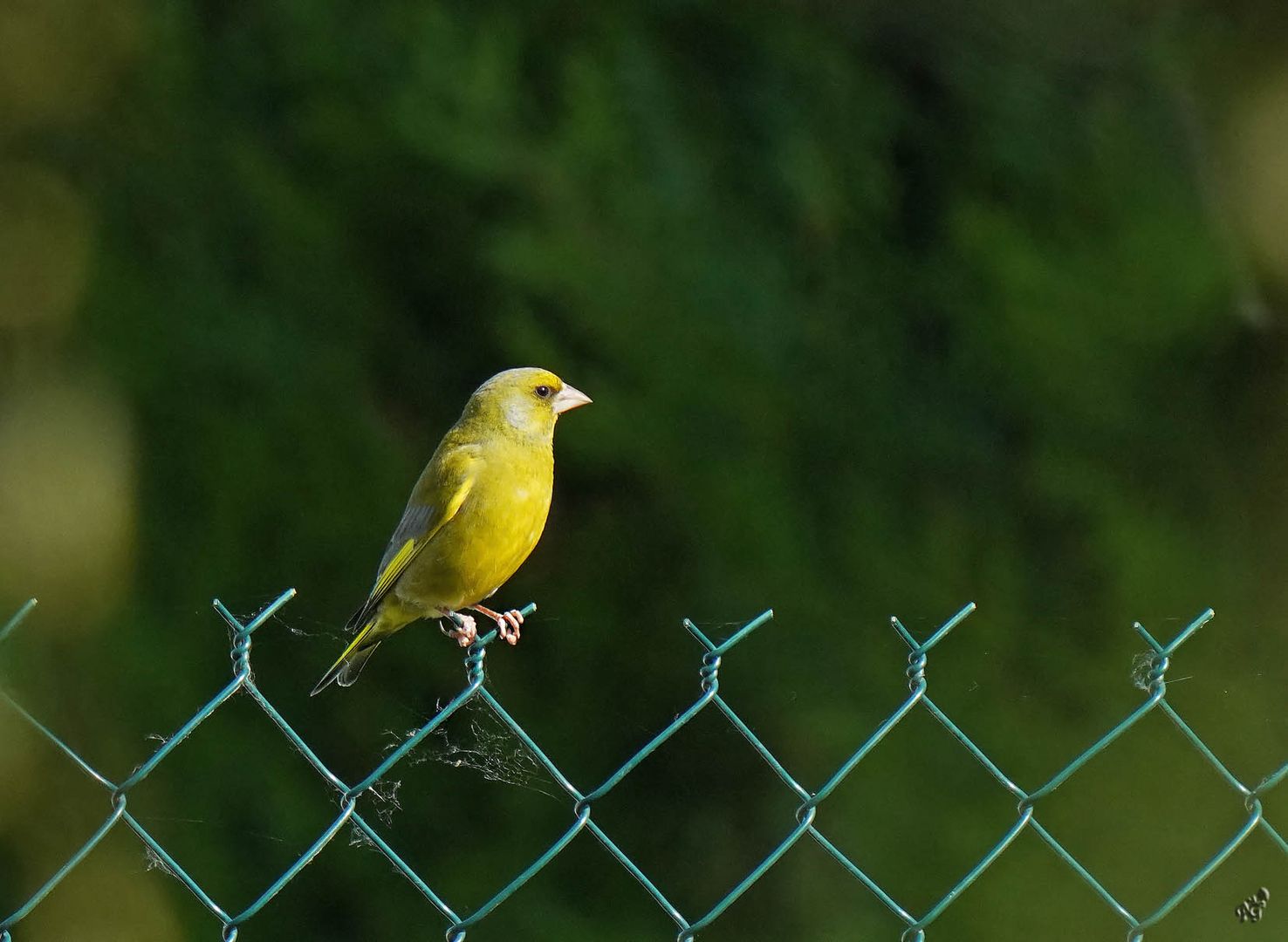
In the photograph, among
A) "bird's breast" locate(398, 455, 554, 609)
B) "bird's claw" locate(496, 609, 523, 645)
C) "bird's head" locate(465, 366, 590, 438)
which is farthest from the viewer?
"bird's head" locate(465, 366, 590, 438)

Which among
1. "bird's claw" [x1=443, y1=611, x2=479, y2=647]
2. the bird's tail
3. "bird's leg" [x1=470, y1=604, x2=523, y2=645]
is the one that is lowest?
the bird's tail

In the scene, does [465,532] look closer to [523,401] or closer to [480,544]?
[480,544]

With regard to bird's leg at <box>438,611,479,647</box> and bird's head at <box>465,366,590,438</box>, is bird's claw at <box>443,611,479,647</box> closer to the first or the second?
bird's leg at <box>438,611,479,647</box>

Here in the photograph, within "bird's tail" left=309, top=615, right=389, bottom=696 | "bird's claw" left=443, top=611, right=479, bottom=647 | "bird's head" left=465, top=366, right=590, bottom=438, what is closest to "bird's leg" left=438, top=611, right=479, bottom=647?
"bird's claw" left=443, top=611, right=479, bottom=647

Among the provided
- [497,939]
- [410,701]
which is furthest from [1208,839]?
[410,701]

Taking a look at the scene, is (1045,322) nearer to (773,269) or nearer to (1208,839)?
(773,269)

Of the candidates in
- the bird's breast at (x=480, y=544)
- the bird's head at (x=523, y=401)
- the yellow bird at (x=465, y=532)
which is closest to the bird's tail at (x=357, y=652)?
the yellow bird at (x=465, y=532)

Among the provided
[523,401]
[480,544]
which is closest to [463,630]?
[480,544]

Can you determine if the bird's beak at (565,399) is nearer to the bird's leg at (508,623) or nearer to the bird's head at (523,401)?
the bird's head at (523,401)

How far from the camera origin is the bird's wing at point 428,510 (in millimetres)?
2211

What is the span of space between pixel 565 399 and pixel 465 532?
427 millimetres

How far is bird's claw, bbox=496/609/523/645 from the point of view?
6.79 feet

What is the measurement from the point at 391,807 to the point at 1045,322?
6.53 feet

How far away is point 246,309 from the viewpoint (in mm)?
3719
